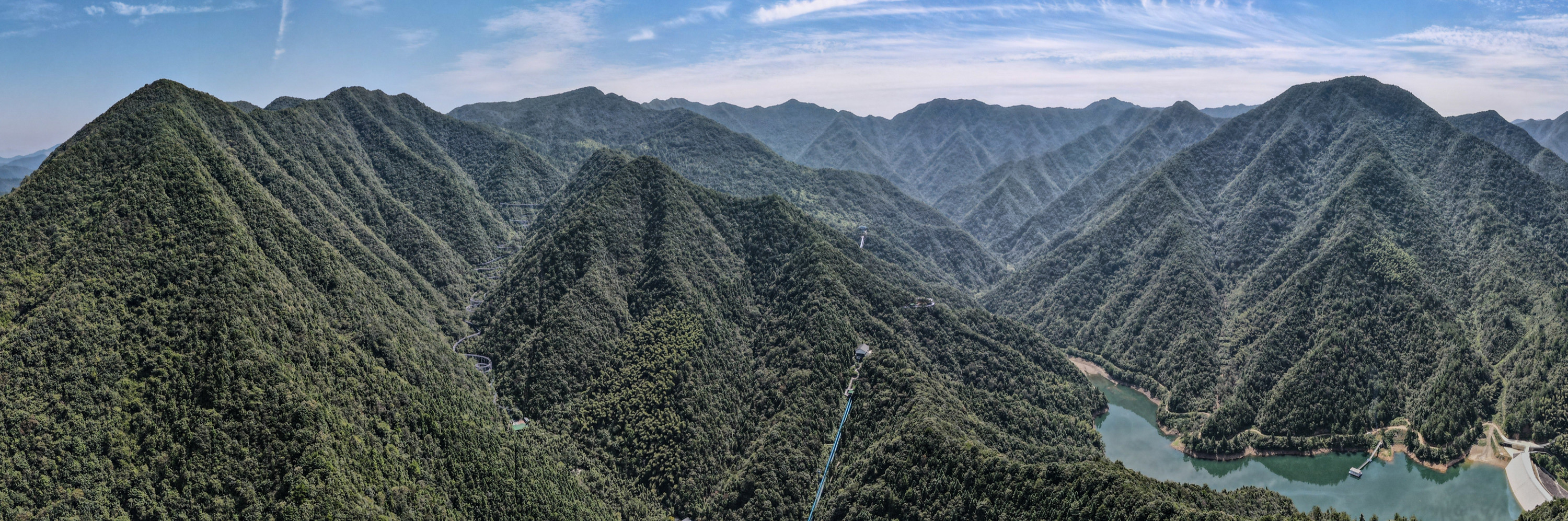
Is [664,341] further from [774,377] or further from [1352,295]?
[1352,295]

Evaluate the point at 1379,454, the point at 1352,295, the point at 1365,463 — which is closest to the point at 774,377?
the point at 1365,463

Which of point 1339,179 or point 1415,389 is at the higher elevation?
point 1339,179

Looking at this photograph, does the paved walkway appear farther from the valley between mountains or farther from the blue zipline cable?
the blue zipline cable

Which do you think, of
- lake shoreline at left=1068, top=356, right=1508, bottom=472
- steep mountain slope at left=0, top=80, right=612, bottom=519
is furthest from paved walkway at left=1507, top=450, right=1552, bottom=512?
steep mountain slope at left=0, top=80, right=612, bottom=519

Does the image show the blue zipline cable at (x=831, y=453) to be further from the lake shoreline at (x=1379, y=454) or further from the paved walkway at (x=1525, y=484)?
the paved walkway at (x=1525, y=484)

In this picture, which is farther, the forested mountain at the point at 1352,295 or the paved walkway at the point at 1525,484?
the forested mountain at the point at 1352,295

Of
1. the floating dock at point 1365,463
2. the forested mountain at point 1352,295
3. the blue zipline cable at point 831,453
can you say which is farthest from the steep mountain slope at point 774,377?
the floating dock at point 1365,463

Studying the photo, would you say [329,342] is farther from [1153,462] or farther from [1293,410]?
[1293,410]

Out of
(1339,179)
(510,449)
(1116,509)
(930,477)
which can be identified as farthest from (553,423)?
(1339,179)
